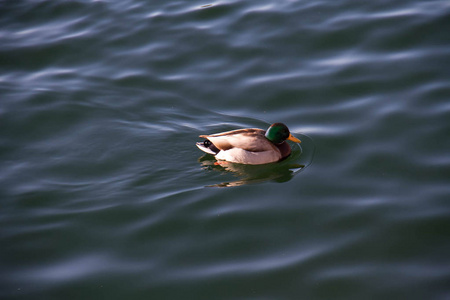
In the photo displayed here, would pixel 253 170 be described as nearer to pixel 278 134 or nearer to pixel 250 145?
pixel 250 145

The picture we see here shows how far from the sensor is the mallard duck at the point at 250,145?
8023 mm

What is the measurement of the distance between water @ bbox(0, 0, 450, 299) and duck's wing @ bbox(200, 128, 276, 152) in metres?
0.31

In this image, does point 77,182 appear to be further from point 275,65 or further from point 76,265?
point 275,65

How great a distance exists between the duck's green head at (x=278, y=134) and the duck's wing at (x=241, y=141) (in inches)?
3.2

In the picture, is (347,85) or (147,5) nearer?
(347,85)

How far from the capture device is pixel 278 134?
8.03 meters

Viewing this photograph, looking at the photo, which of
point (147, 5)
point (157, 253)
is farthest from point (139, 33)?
point (157, 253)

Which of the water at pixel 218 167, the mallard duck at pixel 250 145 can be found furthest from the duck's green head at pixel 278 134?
the water at pixel 218 167

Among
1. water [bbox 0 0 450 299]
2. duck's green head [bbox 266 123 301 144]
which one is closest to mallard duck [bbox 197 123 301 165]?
duck's green head [bbox 266 123 301 144]

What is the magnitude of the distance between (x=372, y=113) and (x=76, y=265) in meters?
4.85

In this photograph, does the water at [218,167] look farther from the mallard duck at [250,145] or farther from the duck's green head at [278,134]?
the duck's green head at [278,134]

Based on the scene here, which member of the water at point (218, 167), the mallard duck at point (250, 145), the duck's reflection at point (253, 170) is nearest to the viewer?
the water at point (218, 167)

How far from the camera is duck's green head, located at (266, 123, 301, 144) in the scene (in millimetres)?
8023

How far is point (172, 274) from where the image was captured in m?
5.90
